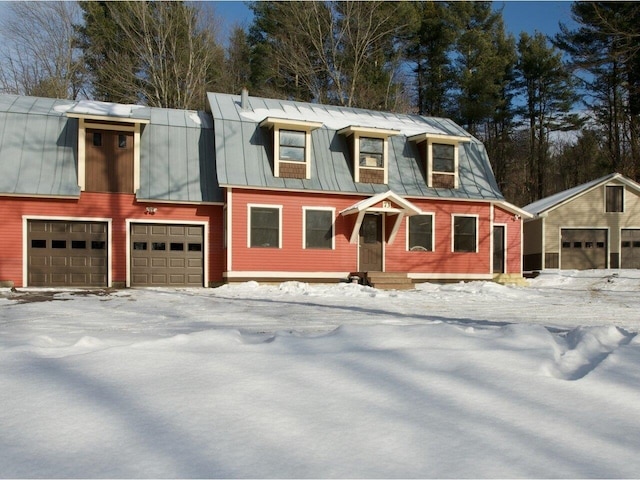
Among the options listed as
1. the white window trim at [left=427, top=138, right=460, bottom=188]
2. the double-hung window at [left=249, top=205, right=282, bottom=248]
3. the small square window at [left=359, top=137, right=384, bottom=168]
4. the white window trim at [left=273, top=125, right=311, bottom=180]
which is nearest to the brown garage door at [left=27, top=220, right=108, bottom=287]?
the double-hung window at [left=249, top=205, right=282, bottom=248]

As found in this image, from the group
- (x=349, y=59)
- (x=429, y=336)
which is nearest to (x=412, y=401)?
(x=429, y=336)

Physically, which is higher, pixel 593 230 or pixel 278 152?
pixel 278 152

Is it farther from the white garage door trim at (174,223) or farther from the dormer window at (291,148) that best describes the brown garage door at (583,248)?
the white garage door trim at (174,223)

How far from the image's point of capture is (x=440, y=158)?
17.7 meters

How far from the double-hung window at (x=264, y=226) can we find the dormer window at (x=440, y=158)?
5.48 meters

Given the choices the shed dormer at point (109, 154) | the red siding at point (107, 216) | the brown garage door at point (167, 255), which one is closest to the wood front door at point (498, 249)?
the red siding at point (107, 216)

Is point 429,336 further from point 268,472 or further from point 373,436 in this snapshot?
point 268,472

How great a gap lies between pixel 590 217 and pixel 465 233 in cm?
1091

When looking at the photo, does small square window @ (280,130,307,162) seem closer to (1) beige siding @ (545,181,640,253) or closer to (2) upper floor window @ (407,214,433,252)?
(2) upper floor window @ (407,214,433,252)

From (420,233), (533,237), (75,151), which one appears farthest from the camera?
(533,237)

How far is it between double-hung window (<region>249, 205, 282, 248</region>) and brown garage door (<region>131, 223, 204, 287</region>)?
1704mm

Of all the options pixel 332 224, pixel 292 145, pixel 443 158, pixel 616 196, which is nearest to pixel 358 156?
pixel 292 145

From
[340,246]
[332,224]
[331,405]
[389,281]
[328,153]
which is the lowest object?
[389,281]

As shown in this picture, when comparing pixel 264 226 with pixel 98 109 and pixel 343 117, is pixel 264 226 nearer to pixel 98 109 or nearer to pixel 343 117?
pixel 343 117
